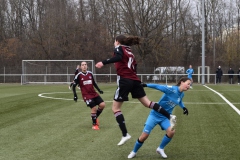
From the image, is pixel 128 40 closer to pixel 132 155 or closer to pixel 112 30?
pixel 132 155

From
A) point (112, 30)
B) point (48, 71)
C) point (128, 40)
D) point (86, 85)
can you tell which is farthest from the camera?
point (112, 30)

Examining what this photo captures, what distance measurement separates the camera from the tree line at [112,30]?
50094 mm

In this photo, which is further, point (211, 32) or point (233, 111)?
point (211, 32)

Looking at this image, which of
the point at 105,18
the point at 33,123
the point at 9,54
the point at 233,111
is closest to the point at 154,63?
the point at 105,18

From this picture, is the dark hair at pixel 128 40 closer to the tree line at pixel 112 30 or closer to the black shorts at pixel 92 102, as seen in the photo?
the black shorts at pixel 92 102

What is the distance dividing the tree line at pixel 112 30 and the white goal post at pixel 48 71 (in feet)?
37.3

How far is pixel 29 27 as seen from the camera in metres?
59.3

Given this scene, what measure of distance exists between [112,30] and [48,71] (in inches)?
709

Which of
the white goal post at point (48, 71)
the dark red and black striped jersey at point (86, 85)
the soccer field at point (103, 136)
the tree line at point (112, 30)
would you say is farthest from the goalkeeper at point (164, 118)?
the tree line at point (112, 30)

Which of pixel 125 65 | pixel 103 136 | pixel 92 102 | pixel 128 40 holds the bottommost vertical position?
pixel 103 136

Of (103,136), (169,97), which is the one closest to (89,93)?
(103,136)

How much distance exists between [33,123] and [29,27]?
5030cm

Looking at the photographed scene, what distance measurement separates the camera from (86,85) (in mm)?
10758

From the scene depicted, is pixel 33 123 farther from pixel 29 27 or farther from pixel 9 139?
pixel 29 27
